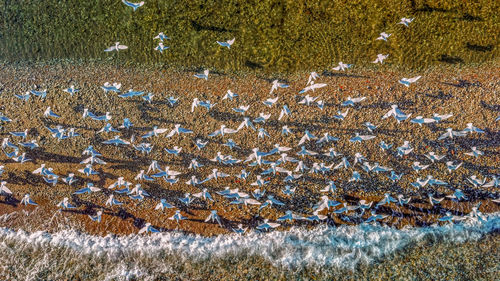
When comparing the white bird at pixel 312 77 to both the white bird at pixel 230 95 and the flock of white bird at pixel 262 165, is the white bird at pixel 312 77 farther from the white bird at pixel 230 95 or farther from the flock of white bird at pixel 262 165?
the white bird at pixel 230 95

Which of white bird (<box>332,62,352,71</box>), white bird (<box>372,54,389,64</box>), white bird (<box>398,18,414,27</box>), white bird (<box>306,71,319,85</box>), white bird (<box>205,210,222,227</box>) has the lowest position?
white bird (<box>205,210,222,227</box>)

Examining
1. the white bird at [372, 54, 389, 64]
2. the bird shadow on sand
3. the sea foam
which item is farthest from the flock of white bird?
the bird shadow on sand

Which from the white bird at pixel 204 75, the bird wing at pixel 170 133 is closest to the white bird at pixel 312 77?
the white bird at pixel 204 75

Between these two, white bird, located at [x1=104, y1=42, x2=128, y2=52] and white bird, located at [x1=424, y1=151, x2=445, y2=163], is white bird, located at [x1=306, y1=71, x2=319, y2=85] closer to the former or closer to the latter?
Answer: white bird, located at [x1=424, y1=151, x2=445, y2=163]

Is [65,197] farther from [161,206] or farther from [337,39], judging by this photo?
[337,39]

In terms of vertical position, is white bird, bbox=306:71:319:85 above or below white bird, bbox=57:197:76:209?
above

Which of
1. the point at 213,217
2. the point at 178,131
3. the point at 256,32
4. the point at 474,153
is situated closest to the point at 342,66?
the point at 256,32

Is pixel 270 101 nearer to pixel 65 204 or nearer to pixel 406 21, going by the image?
pixel 406 21
